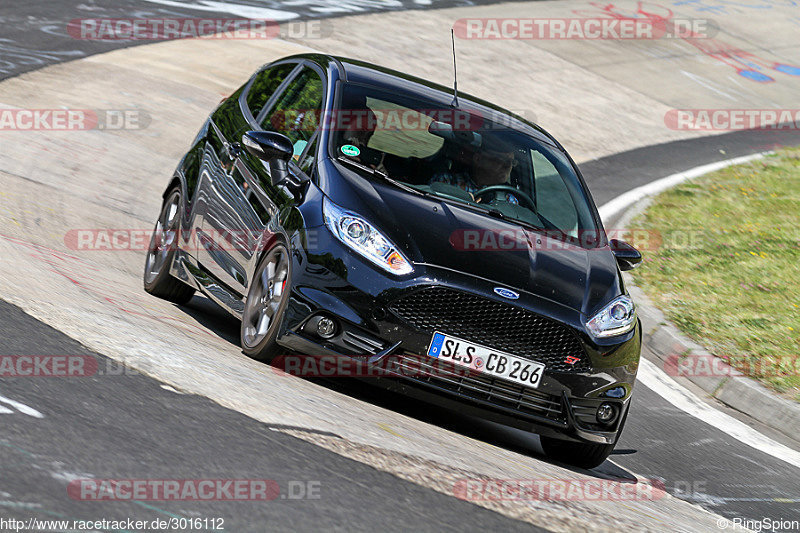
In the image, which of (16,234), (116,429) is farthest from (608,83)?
(116,429)

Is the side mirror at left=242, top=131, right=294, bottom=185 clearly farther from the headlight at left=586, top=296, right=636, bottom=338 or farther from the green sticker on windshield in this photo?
the headlight at left=586, top=296, right=636, bottom=338

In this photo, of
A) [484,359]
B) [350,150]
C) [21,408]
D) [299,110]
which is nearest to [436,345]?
[484,359]

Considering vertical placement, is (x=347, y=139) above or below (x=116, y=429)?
above

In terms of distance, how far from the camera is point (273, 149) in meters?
6.23

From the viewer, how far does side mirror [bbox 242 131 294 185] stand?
245 inches

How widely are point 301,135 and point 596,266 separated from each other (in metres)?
1.86

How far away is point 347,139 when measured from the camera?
21.0 feet

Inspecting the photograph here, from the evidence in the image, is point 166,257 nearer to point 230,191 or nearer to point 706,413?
point 230,191

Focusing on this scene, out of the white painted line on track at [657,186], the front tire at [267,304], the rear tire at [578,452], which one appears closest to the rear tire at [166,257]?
the front tire at [267,304]

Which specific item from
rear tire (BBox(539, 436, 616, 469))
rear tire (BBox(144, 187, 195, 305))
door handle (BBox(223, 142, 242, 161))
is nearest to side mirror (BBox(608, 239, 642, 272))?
rear tire (BBox(539, 436, 616, 469))

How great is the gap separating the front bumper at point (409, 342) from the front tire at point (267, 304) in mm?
89

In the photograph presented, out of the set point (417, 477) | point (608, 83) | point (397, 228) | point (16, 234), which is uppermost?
point (397, 228)

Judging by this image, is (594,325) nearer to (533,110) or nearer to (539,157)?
(539,157)

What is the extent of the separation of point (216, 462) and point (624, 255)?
3427 mm
